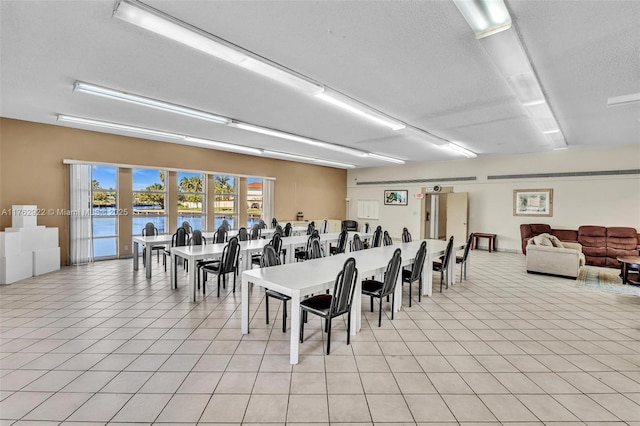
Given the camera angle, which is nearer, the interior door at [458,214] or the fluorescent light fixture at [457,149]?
the fluorescent light fixture at [457,149]

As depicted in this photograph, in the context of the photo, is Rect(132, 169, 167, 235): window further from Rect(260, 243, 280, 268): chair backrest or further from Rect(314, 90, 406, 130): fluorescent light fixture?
Rect(314, 90, 406, 130): fluorescent light fixture

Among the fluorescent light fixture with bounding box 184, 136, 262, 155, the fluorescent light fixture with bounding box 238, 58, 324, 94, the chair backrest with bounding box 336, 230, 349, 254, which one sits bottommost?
the chair backrest with bounding box 336, 230, 349, 254

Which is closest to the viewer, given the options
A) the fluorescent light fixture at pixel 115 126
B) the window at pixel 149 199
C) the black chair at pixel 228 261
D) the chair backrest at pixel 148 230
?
the black chair at pixel 228 261

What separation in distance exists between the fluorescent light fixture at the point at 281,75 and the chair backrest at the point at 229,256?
2.40 metres

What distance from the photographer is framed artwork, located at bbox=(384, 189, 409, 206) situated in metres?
12.0

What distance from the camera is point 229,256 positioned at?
176 inches

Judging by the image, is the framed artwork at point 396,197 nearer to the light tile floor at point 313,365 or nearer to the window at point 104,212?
the light tile floor at point 313,365

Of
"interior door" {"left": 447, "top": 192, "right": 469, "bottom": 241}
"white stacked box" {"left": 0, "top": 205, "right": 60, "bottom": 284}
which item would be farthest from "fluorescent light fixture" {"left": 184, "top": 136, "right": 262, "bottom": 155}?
"interior door" {"left": 447, "top": 192, "right": 469, "bottom": 241}

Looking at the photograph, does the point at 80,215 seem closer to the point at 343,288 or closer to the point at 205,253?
the point at 205,253

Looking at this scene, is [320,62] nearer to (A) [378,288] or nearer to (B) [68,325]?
(A) [378,288]

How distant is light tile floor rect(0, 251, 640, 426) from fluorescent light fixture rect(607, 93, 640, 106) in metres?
3.07

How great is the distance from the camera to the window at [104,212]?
7086 millimetres

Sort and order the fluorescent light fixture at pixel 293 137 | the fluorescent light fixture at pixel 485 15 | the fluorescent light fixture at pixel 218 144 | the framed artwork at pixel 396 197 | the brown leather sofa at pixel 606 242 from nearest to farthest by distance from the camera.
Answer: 1. the fluorescent light fixture at pixel 485 15
2. the fluorescent light fixture at pixel 293 137
3. the brown leather sofa at pixel 606 242
4. the fluorescent light fixture at pixel 218 144
5. the framed artwork at pixel 396 197

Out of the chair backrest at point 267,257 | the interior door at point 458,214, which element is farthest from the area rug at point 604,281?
the chair backrest at point 267,257
